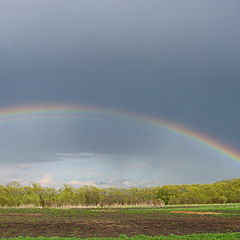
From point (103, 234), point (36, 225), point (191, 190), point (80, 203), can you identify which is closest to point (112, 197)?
point (80, 203)

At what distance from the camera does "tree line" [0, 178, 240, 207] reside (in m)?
68.4

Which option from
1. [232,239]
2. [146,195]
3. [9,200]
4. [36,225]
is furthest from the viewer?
[146,195]

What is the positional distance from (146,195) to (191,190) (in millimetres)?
11305

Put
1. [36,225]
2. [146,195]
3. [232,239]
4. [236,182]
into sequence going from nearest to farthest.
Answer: [232,239] → [36,225] → [146,195] → [236,182]

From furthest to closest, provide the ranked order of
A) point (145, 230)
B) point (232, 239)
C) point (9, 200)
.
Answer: point (9, 200) < point (145, 230) < point (232, 239)

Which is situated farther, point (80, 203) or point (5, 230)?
point (80, 203)

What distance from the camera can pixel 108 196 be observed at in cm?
7138

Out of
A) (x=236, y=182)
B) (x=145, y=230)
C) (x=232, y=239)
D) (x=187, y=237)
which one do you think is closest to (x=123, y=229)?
(x=145, y=230)

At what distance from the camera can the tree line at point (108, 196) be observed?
6838 centimetres

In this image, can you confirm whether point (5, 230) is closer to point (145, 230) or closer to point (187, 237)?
point (145, 230)

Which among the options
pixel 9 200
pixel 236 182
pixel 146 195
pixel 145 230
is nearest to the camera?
pixel 145 230

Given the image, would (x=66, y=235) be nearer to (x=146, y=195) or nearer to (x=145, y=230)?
(x=145, y=230)

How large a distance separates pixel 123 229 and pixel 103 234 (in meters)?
2.66

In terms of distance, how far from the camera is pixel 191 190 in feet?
259
